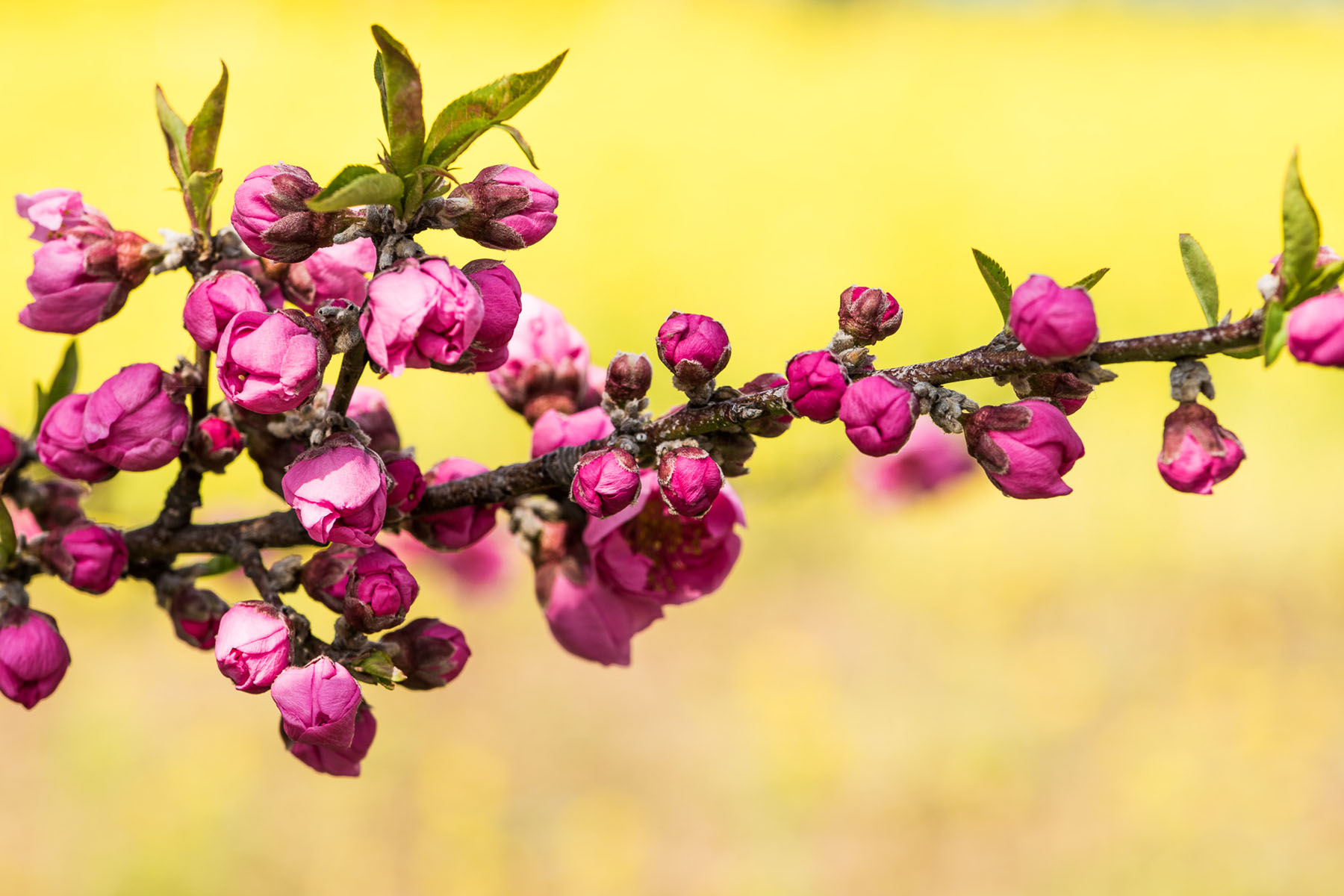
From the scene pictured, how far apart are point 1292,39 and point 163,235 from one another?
1206 centimetres

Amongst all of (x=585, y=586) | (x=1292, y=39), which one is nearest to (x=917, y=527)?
(x=585, y=586)

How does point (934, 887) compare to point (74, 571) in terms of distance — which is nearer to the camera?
point (74, 571)

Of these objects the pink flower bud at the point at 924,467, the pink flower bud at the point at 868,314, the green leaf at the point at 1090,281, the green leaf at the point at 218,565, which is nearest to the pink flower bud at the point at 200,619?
the green leaf at the point at 218,565

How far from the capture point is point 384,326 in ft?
1.74

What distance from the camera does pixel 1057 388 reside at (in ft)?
1.96

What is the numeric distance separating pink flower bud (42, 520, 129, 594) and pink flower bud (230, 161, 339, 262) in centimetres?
28

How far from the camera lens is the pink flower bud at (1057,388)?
58 centimetres

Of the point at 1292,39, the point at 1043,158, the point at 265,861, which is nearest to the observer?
the point at 265,861

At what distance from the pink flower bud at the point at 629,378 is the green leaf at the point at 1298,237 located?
35cm

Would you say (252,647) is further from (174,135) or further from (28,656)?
(174,135)

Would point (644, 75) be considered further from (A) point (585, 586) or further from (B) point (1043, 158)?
(A) point (585, 586)

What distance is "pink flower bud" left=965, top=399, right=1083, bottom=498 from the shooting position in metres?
0.58

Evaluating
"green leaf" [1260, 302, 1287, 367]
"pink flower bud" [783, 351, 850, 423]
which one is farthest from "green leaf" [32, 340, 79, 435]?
"green leaf" [1260, 302, 1287, 367]

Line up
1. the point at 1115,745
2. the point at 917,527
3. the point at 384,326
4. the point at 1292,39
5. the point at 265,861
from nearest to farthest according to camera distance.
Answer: the point at 384,326, the point at 265,861, the point at 1115,745, the point at 917,527, the point at 1292,39
